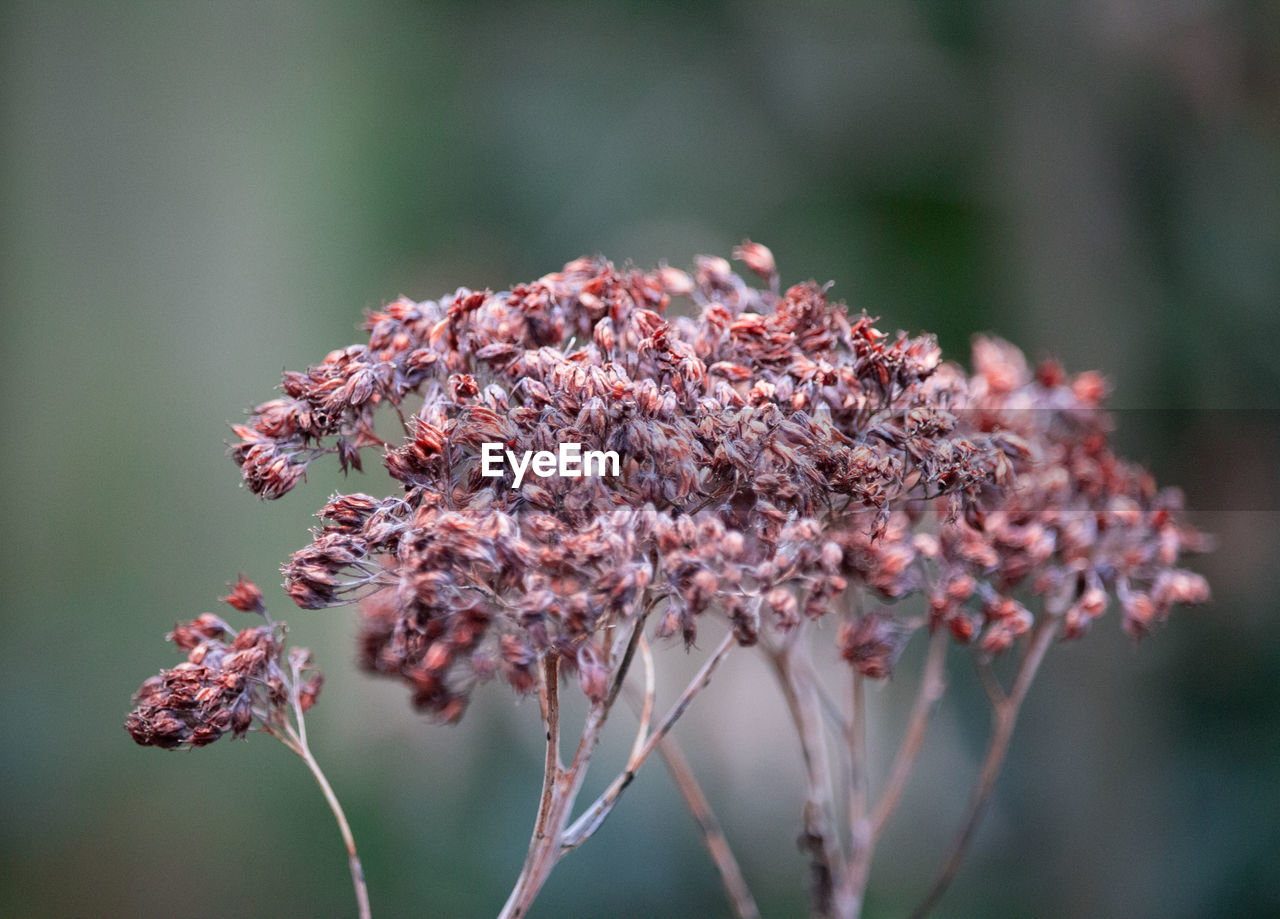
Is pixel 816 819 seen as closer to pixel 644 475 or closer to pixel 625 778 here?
pixel 625 778

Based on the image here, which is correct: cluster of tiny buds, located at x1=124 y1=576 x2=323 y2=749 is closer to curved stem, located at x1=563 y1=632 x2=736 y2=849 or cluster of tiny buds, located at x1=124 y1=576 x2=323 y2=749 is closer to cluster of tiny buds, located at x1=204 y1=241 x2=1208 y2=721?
cluster of tiny buds, located at x1=204 y1=241 x2=1208 y2=721

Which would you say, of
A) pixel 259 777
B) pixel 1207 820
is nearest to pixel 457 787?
pixel 259 777

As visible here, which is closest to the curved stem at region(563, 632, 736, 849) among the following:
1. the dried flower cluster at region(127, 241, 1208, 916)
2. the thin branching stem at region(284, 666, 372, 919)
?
the dried flower cluster at region(127, 241, 1208, 916)

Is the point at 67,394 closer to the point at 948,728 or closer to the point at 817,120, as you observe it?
the point at 817,120

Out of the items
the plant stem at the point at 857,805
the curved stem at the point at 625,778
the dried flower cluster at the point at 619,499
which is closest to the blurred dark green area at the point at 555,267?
the plant stem at the point at 857,805

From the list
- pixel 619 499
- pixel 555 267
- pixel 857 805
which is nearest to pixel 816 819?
pixel 857 805

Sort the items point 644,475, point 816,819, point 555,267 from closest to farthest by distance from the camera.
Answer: point 644,475
point 816,819
point 555,267
